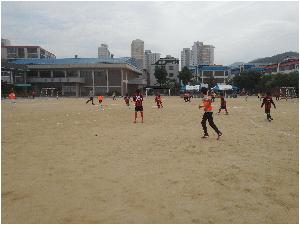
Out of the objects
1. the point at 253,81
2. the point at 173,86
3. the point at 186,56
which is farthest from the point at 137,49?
the point at 253,81

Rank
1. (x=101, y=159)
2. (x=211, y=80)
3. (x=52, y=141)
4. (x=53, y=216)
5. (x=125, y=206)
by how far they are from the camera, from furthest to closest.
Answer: (x=211, y=80) → (x=52, y=141) → (x=101, y=159) → (x=125, y=206) → (x=53, y=216)

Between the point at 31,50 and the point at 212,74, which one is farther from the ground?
the point at 31,50

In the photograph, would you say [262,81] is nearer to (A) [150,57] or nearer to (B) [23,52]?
(B) [23,52]

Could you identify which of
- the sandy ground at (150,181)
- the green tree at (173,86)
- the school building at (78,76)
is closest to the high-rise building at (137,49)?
the green tree at (173,86)

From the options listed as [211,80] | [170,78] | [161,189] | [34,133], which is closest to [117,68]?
[170,78]

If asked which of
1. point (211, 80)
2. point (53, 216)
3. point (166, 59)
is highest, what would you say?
point (166, 59)

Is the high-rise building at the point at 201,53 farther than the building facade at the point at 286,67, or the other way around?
the high-rise building at the point at 201,53

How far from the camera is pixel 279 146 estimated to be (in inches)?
343

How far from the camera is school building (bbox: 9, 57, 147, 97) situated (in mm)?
77438

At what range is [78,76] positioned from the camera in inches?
3105

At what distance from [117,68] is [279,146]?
2781 inches

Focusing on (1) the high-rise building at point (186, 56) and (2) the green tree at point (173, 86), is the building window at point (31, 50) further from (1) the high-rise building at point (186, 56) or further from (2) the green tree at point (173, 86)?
(1) the high-rise building at point (186, 56)

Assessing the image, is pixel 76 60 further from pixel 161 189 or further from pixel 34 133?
pixel 161 189

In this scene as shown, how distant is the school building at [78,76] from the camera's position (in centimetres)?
7744
